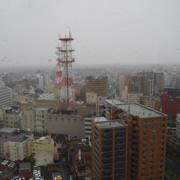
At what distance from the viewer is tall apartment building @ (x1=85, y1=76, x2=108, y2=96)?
557 inches

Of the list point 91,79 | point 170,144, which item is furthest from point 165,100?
point 91,79

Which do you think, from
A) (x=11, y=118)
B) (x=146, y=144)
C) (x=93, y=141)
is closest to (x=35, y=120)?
(x=11, y=118)

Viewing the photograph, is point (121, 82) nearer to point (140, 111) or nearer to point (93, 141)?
point (140, 111)

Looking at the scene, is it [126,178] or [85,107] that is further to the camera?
[85,107]

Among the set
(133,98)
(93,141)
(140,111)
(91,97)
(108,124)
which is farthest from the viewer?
(91,97)

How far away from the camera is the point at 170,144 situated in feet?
22.1

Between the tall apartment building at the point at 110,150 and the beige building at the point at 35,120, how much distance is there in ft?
14.6

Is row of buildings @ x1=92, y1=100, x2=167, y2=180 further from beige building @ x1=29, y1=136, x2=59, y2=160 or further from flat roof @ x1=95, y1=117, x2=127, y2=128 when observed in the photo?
beige building @ x1=29, y1=136, x2=59, y2=160

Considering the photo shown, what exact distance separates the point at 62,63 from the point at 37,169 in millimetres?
4116

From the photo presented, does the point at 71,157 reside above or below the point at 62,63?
below

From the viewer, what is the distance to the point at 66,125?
24.6ft

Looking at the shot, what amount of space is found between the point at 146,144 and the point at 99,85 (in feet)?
34.0

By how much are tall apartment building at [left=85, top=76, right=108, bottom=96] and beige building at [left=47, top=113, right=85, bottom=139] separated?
6851 mm

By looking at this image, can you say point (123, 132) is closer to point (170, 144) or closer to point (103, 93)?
point (170, 144)
